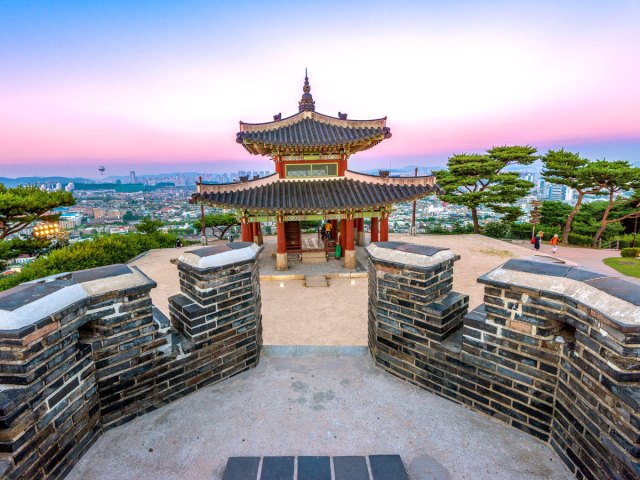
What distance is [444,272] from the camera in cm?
334

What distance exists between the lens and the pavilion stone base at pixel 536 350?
1.97 meters

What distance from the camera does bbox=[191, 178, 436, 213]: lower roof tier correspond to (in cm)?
1066

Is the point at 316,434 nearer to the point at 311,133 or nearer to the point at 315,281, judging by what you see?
the point at 315,281

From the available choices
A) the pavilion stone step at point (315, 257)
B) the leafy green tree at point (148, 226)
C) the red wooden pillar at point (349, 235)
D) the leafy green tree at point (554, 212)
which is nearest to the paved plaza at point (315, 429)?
the red wooden pillar at point (349, 235)

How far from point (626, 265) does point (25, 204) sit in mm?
23904

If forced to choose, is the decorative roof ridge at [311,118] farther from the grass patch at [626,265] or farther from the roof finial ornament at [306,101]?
the grass patch at [626,265]

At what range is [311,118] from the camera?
13.1m

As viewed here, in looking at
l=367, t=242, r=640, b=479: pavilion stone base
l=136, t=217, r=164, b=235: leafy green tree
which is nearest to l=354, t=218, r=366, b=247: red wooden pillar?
l=367, t=242, r=640, b=479: pavilion stone base

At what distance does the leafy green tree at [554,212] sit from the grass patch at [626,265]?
6.44 m

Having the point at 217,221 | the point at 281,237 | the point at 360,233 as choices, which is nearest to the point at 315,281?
the point at 281,237

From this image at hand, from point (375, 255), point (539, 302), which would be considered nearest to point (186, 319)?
point (375, 255)

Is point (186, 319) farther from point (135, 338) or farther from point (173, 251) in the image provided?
point (173, 251)

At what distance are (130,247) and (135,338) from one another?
1364 centimetres

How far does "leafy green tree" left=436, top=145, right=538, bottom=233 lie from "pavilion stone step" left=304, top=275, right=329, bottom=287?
40.5ft
